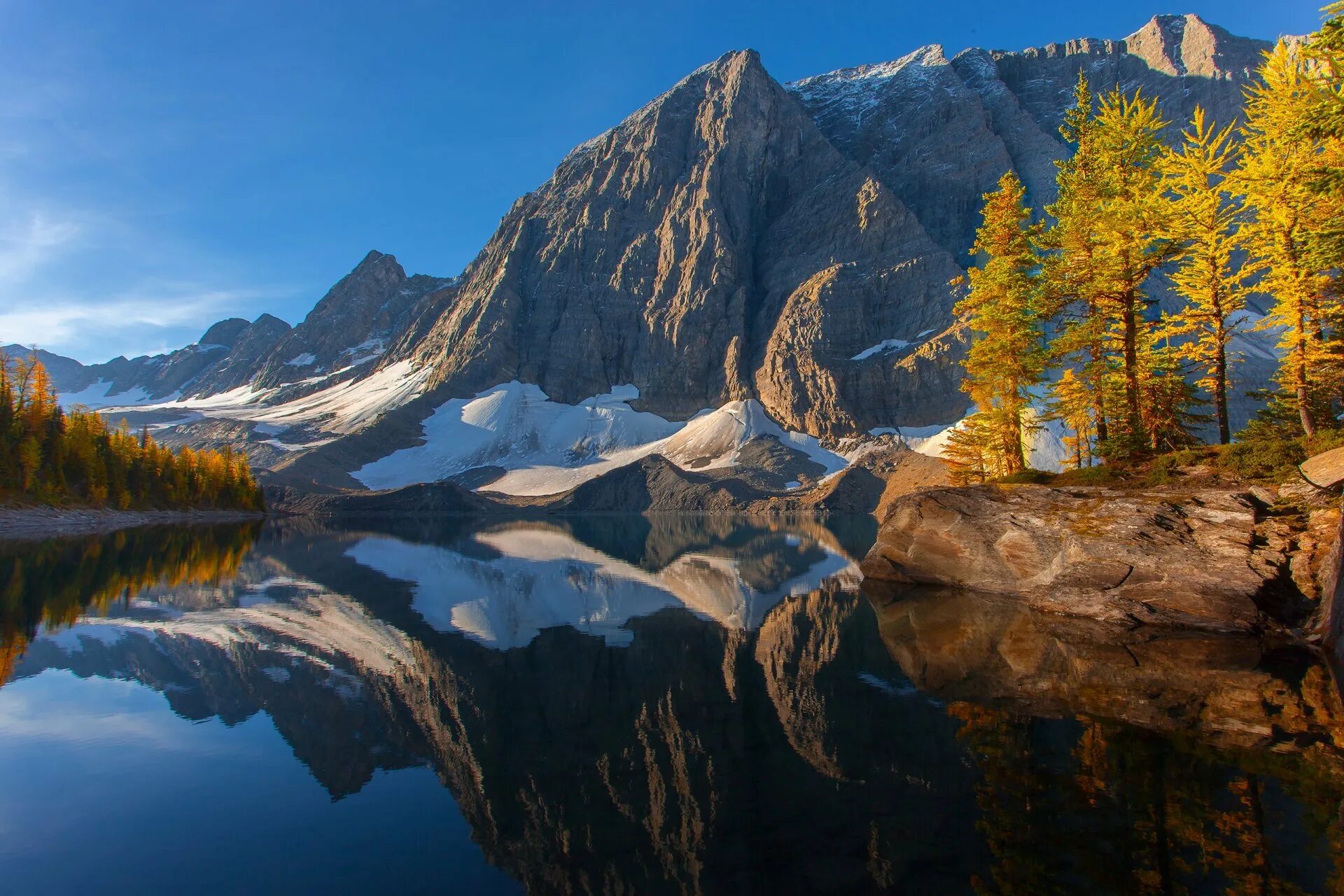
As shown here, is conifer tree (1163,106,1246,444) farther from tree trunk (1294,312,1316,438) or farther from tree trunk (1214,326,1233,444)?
tree trunk (1294,312,1316,438)

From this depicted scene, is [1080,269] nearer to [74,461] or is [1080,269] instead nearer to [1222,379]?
[1222,379]

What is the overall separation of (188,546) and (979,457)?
59738 millimetres

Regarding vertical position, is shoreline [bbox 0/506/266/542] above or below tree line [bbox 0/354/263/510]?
below

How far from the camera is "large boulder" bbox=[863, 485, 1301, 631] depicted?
60.4 feet

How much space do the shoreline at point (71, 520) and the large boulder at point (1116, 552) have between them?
70729 millimetres

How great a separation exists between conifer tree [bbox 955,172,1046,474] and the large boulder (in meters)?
7.36

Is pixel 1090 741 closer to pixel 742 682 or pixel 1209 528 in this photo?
pixel 742 682

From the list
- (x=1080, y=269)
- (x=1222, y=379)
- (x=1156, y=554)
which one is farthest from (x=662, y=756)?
(x=1080, y=269)

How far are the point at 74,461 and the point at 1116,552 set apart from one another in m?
99.7

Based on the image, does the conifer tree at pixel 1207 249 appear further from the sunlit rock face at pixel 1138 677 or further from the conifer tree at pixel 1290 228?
the sunlit rock face at pixel 1138 677

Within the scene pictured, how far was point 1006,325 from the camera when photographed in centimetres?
3086

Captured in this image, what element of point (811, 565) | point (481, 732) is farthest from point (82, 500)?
point (481, 732)

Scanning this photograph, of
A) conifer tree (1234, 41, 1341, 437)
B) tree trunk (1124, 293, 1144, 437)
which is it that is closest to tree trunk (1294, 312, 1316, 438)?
conifer tree (1234, 41, 1341, 437)

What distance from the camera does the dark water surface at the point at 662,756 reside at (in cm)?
781
